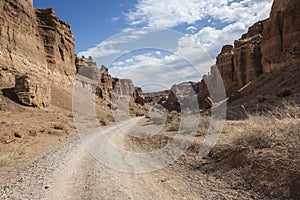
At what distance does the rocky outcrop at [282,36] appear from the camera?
103 feet

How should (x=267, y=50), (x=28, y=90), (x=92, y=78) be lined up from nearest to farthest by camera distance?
(x=28, y=90) < (x=267, y=50) < (x=92, y=78)

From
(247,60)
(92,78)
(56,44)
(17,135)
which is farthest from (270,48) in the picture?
(92,78)

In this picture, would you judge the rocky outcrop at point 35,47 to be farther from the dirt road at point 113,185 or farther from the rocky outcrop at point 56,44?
the dirt road at point 113,185

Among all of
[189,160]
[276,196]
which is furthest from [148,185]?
[276,196]

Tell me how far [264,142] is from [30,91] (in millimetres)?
31744

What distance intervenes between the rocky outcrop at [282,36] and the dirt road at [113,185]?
2927cm

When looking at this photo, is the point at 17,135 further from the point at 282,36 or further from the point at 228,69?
the point at 228,69

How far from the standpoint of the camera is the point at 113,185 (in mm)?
5988

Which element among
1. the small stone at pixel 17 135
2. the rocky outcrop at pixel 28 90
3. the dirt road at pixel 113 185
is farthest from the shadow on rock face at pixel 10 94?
the dirt road at pixel 113 185

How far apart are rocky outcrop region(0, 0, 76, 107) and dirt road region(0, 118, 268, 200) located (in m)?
26.9

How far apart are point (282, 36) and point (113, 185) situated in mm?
41310

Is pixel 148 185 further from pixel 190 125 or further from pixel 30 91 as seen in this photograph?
pixel 30 91

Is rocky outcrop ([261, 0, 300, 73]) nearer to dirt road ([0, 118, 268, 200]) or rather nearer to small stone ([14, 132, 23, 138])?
dirt road ([0, 118, 268, 200])

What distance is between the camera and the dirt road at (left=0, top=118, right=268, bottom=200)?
5250 mm
